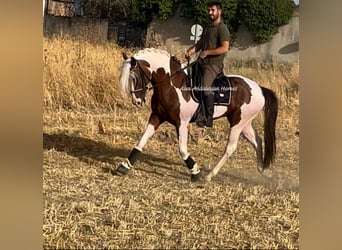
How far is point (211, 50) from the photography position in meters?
3.47

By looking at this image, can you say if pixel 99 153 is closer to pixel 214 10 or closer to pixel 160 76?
pixel 160 76

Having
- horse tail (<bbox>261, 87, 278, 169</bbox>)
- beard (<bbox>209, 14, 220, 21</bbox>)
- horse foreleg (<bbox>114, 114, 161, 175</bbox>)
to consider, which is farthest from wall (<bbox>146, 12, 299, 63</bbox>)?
horse foreleg (<bbox>114, 114, 161, 175</bbox>)

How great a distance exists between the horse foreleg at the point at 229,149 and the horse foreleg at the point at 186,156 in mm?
81

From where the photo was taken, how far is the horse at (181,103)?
3484mm

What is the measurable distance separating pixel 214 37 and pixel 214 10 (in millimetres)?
182

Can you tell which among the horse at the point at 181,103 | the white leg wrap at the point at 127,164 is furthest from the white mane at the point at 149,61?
the white leg wrap at the point at 127,164

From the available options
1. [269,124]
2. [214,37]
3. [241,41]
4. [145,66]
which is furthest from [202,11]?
[269,124]

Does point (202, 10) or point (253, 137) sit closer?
point (202, 10)

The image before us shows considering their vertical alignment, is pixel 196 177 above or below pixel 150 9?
below

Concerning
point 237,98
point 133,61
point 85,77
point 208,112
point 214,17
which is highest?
point 214,17

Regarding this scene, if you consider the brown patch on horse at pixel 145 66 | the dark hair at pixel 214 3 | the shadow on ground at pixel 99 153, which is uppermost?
the dark hair at pixel 214 3

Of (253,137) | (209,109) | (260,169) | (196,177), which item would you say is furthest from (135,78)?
(260,169)

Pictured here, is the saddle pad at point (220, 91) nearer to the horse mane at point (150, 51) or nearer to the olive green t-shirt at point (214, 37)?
the olive green t-shirt at point (214, 37)

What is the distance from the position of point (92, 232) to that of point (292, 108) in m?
1.62
